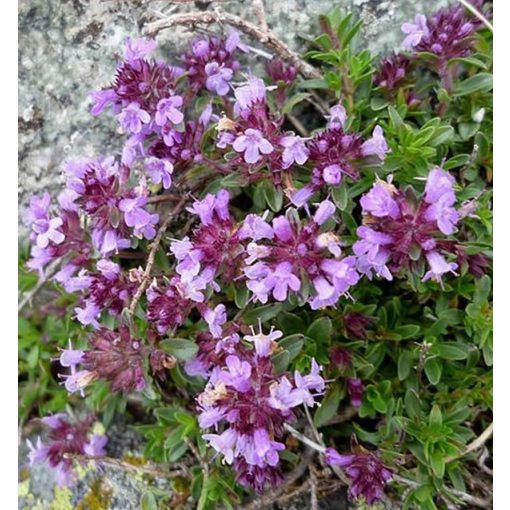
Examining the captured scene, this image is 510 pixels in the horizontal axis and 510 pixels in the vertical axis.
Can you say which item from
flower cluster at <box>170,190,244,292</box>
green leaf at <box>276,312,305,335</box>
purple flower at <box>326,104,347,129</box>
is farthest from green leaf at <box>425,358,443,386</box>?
purple flower at <box>326,104,347,129</box>

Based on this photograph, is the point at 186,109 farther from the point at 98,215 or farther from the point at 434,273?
the point at 434,273

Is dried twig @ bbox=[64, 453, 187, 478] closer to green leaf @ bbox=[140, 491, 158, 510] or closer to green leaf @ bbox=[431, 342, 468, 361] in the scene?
green leaf @ bbox=[140, 491, 158, 510]

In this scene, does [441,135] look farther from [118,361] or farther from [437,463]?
[118,361]

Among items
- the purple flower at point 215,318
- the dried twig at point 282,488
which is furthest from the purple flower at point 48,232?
the dried twig at point 282,488

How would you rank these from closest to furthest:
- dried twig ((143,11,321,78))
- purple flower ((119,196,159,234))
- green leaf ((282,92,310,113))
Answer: purple flower ((119,196,159,234)), green leaf ((282,92,310,113)), dried twig ((143,11,321,78))

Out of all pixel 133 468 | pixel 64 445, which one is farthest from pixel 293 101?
pixel 64 445
